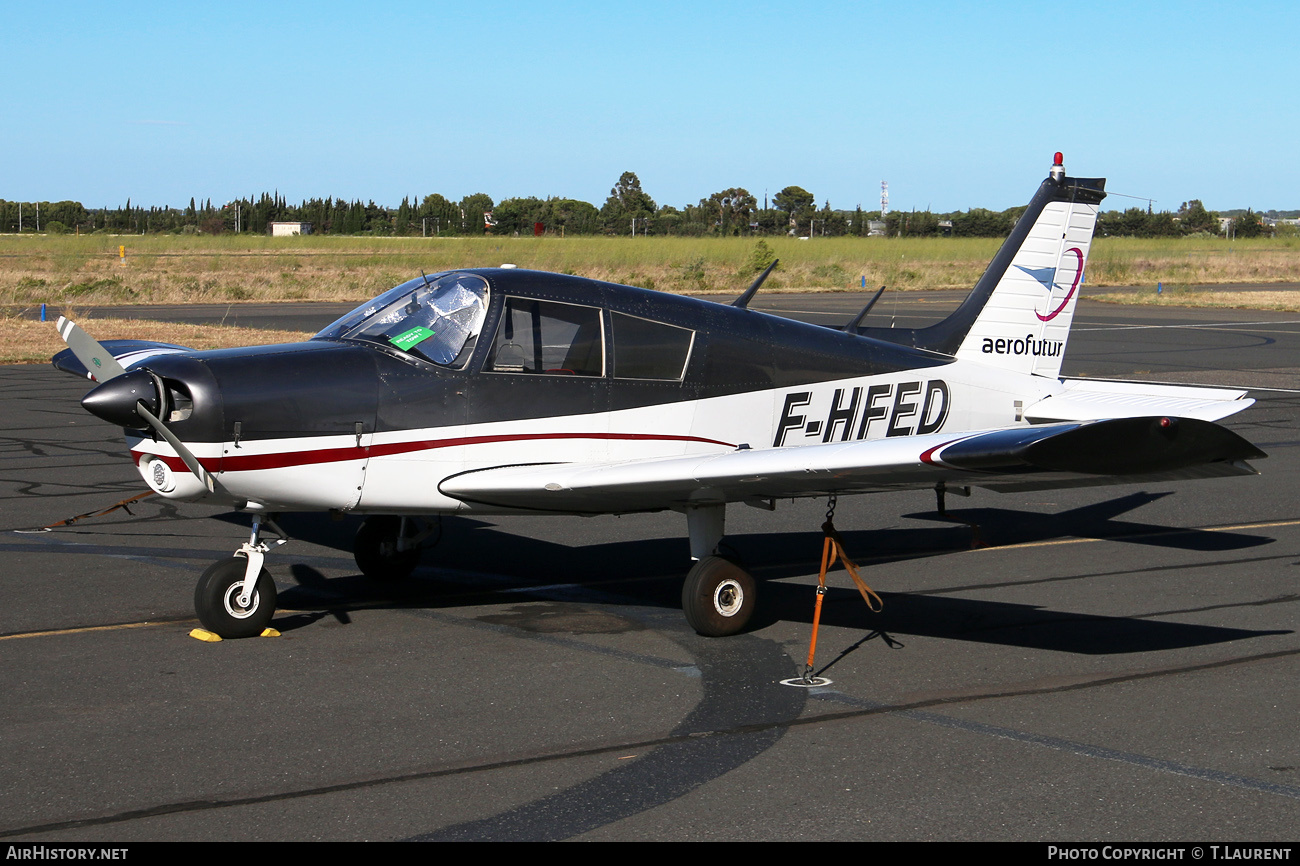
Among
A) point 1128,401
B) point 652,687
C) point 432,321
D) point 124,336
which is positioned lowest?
point 652,687

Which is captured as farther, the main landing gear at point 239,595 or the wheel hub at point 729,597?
the wheel hub at point 729,597

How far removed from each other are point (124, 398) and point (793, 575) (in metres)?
4.79

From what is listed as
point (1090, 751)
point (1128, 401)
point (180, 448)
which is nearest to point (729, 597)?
point (1090, 751)

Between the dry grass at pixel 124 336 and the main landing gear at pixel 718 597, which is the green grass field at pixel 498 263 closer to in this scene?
the dry grass at pixel 124 336

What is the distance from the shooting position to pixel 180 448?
261 inches

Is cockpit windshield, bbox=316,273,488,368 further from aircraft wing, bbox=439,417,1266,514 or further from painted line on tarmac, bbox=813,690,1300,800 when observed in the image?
painted line on tarmac, bbox=813,690,1300,800

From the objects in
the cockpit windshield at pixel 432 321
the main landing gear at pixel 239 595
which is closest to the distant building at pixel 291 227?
the cockpit windshield at pixel 432 321

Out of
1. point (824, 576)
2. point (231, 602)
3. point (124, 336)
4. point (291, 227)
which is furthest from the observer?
point (291, 227)

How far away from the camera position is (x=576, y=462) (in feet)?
25.2

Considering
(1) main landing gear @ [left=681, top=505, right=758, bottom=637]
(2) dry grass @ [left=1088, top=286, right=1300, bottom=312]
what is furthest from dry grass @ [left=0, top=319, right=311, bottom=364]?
(2) dry grass @ [left=1088, top=286, right=1300, bottom=312]

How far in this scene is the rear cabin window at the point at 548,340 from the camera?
24.7 ft

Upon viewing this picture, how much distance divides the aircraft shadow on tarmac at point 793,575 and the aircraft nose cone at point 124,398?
168cm

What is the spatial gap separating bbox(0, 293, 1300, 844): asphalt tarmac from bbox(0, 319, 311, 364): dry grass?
48.6 ft

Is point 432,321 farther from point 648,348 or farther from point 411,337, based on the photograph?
point 648,348
